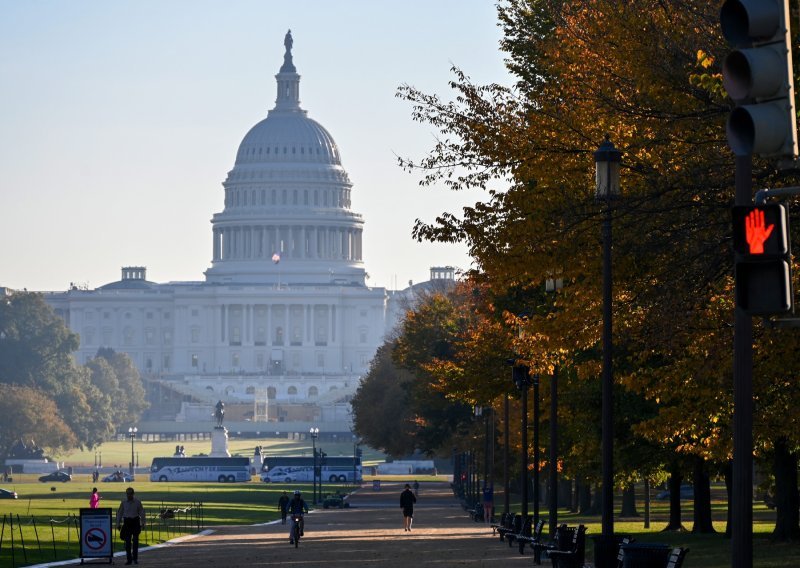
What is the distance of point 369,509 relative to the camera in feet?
264

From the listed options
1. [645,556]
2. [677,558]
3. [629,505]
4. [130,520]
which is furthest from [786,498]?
[629,505]

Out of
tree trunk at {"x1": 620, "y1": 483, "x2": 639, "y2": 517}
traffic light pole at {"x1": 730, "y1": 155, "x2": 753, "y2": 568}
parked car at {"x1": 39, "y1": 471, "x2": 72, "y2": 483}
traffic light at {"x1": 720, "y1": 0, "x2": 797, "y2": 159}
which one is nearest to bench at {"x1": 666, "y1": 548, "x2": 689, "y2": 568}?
traffic light pole at {"x1": 730, "y1": 155, "x2": 753, "y2": 568}

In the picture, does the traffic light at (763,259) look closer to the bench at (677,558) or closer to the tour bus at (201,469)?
the bench at (677,558)

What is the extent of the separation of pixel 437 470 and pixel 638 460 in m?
113

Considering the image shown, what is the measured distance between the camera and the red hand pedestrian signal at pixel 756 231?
13352 millimetres

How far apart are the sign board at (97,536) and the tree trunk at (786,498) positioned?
12269mm

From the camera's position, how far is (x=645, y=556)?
22031mm

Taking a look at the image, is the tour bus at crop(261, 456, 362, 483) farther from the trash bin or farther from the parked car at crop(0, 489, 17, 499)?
the trash bin

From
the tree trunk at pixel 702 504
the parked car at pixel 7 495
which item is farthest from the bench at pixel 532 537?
the parked car at pixel 7 495

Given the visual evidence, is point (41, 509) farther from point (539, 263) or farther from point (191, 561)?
point (539, 263)

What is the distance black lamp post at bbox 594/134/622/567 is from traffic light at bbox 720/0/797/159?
38.8ft

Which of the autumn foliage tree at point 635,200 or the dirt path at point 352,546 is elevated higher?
the autumn foliage tree at point 635,200

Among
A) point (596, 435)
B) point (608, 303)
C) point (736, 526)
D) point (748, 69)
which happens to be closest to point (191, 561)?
point (596, 435)

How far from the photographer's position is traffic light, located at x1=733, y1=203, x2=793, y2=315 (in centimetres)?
1323
